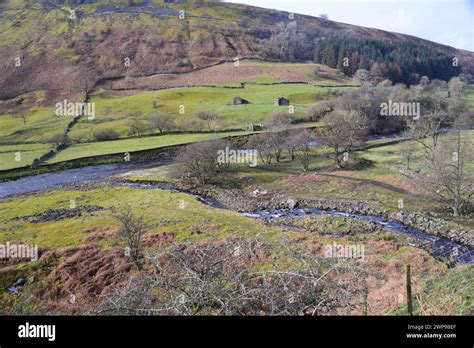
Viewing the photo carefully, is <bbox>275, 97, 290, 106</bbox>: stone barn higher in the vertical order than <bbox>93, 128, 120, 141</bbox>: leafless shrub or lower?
higher

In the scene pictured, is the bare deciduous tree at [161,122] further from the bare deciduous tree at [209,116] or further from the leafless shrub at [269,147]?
the leafless shrub at [269,147]

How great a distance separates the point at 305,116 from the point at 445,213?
47.3m

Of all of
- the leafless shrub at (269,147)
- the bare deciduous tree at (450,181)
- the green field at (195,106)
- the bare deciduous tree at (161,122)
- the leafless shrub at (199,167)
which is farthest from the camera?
the green field at (195,106)

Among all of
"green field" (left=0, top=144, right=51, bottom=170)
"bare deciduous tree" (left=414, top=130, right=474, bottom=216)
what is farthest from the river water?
"green field" (left=0, top=144, right=51, bottom=170)

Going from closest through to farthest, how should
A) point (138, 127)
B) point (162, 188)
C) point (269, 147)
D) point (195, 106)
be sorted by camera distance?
point (162, 188)
point (269, 147)
point (138, 127)
point (195, 106)

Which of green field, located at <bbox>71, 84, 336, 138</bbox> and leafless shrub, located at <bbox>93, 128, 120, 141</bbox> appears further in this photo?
green field, located at <bbox>71, 84, 336, 138</bbox>

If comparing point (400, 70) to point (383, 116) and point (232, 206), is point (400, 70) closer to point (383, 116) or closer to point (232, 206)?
point (383, 116)

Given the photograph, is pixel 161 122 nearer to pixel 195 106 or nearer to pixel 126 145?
pixel 126 145

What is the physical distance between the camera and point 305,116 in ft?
250

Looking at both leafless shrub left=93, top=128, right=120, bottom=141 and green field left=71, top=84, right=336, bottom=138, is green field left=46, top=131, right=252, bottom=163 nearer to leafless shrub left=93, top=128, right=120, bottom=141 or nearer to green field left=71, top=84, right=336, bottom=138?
leafless shrub left=93, top=128, right=120, bottom=141

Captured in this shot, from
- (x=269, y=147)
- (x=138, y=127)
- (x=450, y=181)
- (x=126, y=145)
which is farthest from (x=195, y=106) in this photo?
(x=450, y=181)

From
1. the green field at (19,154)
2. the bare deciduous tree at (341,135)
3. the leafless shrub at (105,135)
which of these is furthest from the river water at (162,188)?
the leafless shrub at (105,135)

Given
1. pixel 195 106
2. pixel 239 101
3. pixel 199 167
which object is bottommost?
pixel 199 167
